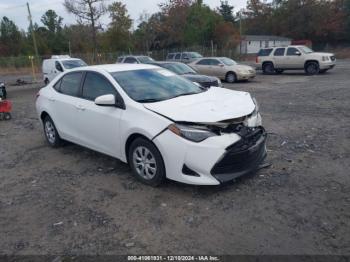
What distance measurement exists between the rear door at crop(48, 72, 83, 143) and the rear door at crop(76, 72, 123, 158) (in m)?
0.19

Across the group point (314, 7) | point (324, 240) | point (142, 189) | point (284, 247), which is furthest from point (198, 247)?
point (314, 7)

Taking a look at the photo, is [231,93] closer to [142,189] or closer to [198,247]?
[142,189]

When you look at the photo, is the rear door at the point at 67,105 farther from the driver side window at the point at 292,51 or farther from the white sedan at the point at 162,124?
the driver side window at the point at 292,51

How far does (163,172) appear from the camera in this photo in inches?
178

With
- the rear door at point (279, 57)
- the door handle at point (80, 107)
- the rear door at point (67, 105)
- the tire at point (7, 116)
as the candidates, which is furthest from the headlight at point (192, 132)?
the rear door at point (279, 57)

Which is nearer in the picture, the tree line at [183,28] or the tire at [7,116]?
the tire at [7,116]

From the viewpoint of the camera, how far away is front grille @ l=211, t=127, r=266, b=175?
425 centimetres

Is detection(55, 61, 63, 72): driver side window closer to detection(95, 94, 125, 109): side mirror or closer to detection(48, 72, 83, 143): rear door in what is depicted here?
detection(48, 72, 83, 143): rear door

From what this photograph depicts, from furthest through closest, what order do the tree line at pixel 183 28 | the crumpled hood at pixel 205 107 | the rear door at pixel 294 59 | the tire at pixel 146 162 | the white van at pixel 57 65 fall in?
the tree line at pixel 183 28
the rear door at pixel 294 59
the white van at pixel 57 65
the tire at pixel 146 162
the crumpled hood at pixel 205 107

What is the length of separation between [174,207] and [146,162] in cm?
83

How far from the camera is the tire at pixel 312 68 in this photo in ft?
67.3

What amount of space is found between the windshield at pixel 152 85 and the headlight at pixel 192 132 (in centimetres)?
81

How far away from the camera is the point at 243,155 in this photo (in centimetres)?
437

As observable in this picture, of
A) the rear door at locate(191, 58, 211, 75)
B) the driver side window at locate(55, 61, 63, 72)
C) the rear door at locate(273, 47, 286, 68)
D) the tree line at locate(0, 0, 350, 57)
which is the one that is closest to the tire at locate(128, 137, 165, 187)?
the driver side window at locate(55, 61, 63, 72)
